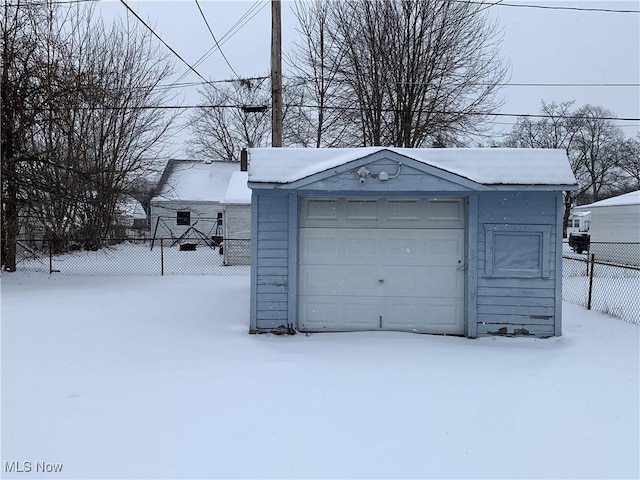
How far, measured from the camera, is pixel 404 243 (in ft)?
25.5

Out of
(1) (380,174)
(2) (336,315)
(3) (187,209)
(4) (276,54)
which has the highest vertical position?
(4) (276,54)

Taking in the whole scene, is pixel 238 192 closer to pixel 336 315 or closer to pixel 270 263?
pixel 270 263

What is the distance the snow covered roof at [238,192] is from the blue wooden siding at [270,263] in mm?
12549

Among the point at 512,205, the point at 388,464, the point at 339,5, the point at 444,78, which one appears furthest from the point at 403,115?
the point at 388,464

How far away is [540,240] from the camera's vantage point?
749 centimetres

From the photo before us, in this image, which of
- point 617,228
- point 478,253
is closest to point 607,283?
point 617,228

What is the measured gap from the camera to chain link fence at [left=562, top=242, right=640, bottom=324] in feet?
32.4

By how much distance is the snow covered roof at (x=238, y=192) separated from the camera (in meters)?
20.2

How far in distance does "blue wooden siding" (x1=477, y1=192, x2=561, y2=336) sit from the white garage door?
34 centimetres

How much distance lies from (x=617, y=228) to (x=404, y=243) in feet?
60.8

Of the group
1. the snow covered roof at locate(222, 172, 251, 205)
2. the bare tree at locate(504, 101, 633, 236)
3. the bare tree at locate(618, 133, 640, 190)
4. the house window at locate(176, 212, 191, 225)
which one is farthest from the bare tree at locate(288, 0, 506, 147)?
the bare tree at locate(618, 133, 640, 190)

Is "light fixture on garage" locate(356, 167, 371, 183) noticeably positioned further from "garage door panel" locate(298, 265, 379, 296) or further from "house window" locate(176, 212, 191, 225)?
"house window" locate(176, 212, 191, 225)

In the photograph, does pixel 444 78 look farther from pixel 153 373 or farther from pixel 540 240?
pixel 153 373

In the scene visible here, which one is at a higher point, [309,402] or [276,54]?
[276,54]
